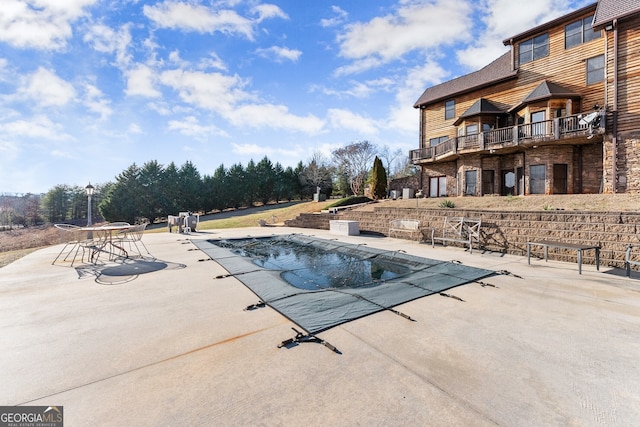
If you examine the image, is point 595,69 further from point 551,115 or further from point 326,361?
point 326,361

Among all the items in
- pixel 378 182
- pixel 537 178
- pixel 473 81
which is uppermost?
pixel 473 81

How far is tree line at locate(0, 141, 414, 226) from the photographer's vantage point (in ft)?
92.1

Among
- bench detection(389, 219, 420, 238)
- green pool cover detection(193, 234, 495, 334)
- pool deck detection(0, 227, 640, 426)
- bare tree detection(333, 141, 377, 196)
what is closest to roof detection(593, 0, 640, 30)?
bench detection(389, 219, 420, 238)

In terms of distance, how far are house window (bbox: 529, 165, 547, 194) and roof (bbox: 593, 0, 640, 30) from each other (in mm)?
6510

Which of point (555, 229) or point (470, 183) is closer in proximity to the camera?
point (555, 229)

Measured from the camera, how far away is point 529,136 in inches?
542

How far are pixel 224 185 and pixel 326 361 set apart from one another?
111ft

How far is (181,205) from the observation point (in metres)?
30.2

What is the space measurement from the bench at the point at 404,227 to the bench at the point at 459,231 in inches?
26.2

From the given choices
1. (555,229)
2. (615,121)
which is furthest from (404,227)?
(615,121)

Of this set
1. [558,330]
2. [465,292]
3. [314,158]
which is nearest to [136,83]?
[465,292]

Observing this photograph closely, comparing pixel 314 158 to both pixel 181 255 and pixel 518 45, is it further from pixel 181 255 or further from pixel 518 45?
pixel 181 255
